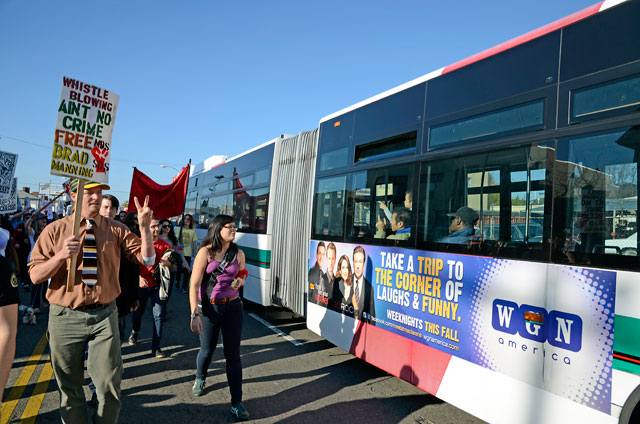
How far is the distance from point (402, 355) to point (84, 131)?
367 centimetres

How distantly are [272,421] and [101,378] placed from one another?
1.75 m

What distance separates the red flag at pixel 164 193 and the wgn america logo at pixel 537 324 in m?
9.04

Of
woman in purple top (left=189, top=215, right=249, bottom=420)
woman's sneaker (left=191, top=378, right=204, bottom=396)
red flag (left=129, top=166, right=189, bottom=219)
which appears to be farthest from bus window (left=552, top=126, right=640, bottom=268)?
red flag (left=129, top=166, right=189, bottom=219)

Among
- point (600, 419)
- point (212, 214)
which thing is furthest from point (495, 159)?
point (212, 214)

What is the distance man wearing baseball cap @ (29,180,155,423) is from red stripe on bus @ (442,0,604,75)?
3.60m

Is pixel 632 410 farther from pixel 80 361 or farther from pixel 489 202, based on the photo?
pixel 80 361

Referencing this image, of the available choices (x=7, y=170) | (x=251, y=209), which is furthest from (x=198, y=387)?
(x=7, y=170)

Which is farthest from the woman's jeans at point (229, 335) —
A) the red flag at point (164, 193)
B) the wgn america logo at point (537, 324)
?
the red flag at point (164, 193)

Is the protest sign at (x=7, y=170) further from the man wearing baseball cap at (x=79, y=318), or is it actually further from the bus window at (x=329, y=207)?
the man wearing baseball cap at (x=79, y=318)

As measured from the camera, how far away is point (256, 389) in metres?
5.14

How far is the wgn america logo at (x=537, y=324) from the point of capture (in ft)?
9.99

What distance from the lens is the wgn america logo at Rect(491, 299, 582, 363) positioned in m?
3.04

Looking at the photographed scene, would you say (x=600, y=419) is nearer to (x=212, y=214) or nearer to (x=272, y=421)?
(x=272, y=421)

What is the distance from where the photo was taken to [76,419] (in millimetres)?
3182
